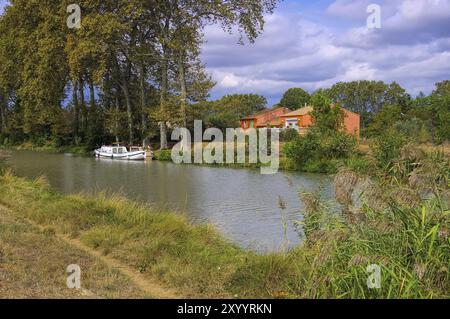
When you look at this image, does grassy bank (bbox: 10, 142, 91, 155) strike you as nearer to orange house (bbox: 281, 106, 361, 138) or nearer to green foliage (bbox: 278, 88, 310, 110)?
orange house (bbox: 281, 106, 361, 138)

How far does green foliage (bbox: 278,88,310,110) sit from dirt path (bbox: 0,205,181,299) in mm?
89738

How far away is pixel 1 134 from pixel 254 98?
4572 centimetres

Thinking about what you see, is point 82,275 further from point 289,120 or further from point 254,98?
point 254,98

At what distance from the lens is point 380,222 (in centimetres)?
626

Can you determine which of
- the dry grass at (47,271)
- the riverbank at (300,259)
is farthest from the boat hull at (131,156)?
the dry grass at (47,271)

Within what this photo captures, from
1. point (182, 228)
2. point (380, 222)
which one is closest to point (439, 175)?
point (380, 222)

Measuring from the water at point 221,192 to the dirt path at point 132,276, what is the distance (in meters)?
2.65

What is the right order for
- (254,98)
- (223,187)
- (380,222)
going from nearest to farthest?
(380,222)
(223,187)
(254,98)

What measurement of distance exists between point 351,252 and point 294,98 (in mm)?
95824

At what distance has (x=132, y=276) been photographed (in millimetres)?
7801

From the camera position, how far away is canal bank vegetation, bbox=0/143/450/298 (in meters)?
5.97

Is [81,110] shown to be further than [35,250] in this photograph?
Yes

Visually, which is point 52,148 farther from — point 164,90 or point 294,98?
point 294,98

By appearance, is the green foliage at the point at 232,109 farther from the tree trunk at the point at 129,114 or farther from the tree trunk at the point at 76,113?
the tree trunk at the point at 76,113
